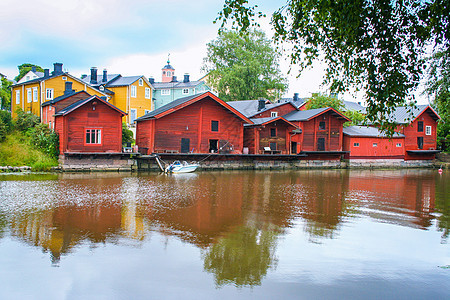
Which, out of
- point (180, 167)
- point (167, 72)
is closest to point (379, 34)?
point (180, 167)

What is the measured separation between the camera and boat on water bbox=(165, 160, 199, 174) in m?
33.8

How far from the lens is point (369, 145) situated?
49281 millimetres

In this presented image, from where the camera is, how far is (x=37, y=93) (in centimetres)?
4066

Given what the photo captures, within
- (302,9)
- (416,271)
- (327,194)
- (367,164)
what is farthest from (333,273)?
(367,164)

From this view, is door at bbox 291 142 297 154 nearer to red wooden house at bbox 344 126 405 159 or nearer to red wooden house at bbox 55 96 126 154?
red wooden house at bbox 344 126 405 159

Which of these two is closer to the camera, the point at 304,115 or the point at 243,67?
the point at 304,115

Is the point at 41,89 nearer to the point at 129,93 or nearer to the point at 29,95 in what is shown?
the point at 29,95

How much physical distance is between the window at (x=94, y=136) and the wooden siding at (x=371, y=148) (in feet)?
95.6

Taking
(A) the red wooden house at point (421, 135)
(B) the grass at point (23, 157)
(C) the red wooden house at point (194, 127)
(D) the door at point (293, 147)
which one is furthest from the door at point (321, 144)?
(B) the grass at point (23, 157)

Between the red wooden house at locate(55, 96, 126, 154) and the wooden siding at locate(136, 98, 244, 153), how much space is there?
3743 mm

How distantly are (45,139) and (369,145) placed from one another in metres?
36.2

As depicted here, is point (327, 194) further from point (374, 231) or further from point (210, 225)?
point (210, 225)

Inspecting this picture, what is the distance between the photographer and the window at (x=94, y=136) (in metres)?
32.5

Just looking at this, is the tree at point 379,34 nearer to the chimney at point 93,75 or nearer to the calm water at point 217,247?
the calm water at point 217,247
